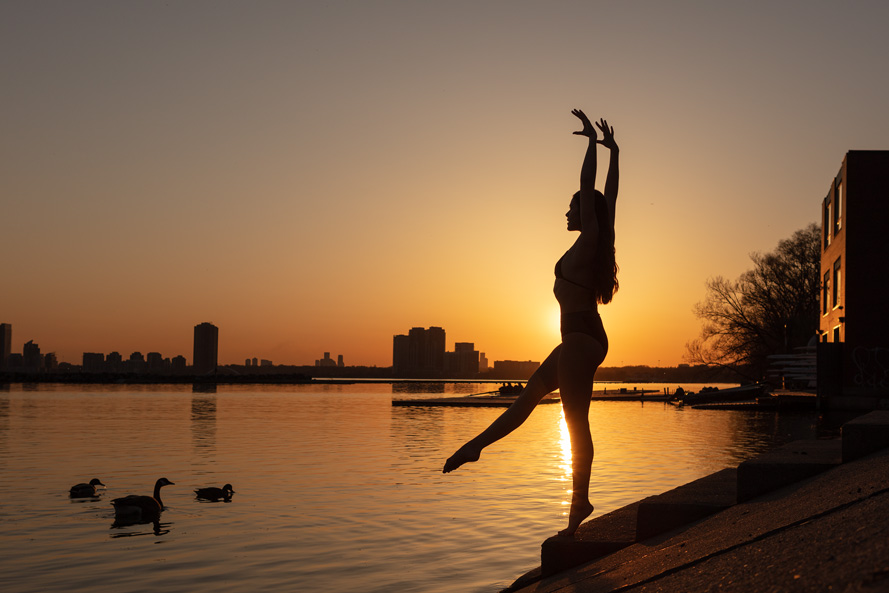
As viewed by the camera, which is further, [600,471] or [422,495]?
[600,471]

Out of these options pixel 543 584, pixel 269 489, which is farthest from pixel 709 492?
pixel 269 489

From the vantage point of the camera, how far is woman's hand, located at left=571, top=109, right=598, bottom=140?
555 cm

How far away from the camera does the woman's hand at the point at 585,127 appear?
555 cm

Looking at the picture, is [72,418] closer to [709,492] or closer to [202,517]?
A: [202,517]

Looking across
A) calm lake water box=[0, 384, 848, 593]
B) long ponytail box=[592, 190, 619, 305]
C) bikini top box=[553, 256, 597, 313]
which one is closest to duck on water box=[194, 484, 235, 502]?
calm lake water box=[0, 384, 848, 593]

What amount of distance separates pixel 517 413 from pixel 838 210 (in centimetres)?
4573

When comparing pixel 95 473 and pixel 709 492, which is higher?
pixel 709 492

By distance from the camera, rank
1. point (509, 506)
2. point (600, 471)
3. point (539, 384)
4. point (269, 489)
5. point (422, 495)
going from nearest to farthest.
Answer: point (539, 384), point (509, 506), point (422, 495), point (269, 489), point (600, 471)

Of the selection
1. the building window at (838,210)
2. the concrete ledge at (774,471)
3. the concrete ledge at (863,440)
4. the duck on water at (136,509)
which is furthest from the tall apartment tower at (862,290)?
the concrete ledge at (774,471)

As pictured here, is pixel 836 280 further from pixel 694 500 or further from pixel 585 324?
pixel 585 324

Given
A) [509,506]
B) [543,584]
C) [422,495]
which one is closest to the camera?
[543,584]

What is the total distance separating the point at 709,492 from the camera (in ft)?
23.1

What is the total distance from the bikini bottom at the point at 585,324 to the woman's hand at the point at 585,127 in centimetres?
114

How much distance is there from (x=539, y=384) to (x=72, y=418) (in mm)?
47151
